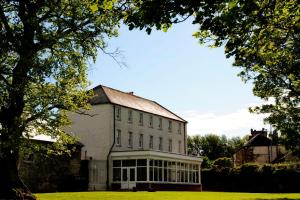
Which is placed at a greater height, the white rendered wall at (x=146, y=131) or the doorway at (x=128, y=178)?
the white rendered wall at (x=146, y=131)

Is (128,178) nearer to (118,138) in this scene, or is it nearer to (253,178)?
(118,138)

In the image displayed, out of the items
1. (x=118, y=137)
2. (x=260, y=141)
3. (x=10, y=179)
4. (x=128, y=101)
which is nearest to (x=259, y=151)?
(x=260, y=141)

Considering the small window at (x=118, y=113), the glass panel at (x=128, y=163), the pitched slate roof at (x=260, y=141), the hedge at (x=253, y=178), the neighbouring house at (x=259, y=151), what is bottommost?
the hedge at (x=253, y=178)

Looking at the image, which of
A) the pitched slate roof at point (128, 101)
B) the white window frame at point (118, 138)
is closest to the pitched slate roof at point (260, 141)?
the pitched slate roof at point (128, 101)

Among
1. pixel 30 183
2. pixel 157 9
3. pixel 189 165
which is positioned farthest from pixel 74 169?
pixel 157 9

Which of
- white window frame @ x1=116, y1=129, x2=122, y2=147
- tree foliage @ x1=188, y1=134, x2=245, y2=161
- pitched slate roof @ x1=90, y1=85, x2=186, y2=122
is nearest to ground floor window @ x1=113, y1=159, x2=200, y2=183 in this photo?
white window frame @ x1=116, y1=129, x2=122, y2=147

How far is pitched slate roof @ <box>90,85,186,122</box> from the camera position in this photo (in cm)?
5028

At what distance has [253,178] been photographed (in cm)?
5572

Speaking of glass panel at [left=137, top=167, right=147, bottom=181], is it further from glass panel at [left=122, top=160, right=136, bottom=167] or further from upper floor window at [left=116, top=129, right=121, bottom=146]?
upper floor window at [left=116, top=129, right=121, bottom=146]

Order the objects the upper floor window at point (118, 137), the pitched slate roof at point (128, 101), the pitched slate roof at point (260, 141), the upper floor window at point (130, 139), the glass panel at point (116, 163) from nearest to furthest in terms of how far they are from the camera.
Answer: the glass panel at point (116, 163) < the pitched slate roof at point (128, 101) < the upper floor window at point (118, 137) < the upper floor window at point (130, 139) < the pitched slate roof at point (260, 141)

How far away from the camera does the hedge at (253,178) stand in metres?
53.0

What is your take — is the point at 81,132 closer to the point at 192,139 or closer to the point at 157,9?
the point at 157,9

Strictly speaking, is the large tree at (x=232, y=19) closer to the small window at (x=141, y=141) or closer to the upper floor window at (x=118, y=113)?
the upper floor window at (x=118, y=113)

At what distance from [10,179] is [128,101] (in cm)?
3211
